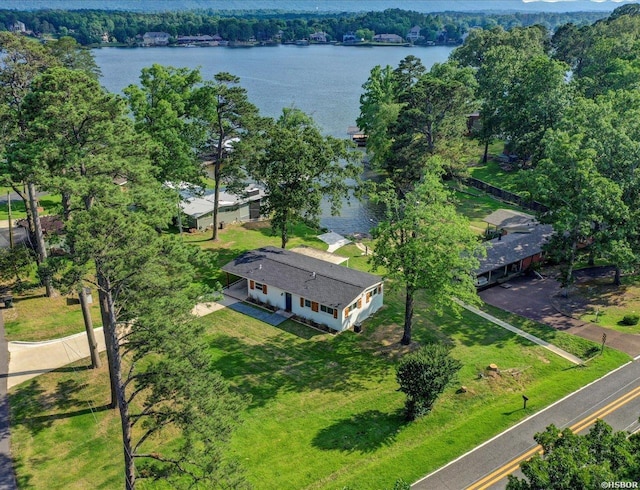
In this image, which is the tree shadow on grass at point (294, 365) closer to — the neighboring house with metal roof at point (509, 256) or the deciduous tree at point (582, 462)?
the neighboring house with metal roof at point (509, 256)

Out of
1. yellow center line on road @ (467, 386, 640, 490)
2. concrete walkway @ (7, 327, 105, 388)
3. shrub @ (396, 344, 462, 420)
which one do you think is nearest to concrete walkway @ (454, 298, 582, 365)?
yellow center line on road @ (467, 386, 640, 490)

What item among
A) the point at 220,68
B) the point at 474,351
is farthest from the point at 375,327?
the point at 220,68

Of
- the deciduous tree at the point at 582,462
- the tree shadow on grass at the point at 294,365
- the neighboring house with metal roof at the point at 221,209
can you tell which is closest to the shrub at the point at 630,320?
the tree shadow on grass at the point at 294,365

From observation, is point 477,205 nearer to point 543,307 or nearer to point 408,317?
point 543,307

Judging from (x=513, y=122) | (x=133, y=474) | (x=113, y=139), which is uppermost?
(x=113, y=139)

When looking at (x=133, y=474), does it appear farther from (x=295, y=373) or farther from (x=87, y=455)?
(x=295, y=373)

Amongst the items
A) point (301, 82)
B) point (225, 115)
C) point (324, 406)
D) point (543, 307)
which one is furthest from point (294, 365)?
point (301, 82)
